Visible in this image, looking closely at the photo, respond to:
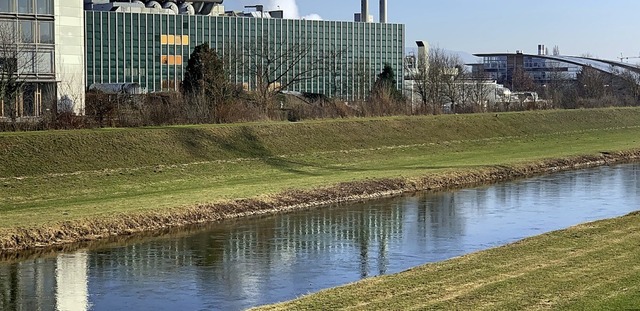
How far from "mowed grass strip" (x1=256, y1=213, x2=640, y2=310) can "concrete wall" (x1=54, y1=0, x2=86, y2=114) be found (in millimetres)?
45970

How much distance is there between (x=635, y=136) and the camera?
230 feet

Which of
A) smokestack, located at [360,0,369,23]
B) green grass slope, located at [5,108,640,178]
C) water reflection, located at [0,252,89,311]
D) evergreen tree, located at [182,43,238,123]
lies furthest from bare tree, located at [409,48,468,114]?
water reflection, located at [0,252,89,311]

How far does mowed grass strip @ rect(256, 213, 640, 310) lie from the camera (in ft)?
53.8

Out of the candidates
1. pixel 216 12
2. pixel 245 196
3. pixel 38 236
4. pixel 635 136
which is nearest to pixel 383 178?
pixel 245 196

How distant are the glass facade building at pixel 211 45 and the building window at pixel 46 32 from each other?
34595mm

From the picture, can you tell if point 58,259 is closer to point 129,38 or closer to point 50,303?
point 50,303

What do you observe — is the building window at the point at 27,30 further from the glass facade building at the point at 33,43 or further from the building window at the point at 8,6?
the building window at the point at 8,6

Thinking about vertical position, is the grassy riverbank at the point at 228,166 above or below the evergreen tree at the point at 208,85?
below

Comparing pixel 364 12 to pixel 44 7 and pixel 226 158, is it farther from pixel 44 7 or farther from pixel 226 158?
pixel 226 158

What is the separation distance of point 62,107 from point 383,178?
2211 cm

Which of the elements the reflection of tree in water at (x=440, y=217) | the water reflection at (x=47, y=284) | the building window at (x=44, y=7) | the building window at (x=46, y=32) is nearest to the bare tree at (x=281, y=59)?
the building window at (x=46, y=32)

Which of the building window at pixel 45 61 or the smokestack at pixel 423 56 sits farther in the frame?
the smokestack at pixel 423 56

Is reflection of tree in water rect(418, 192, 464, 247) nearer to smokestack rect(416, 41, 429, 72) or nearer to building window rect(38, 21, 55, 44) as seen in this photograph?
building window rect(38, 21, 55, 44)

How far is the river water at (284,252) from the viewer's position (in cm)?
2002
